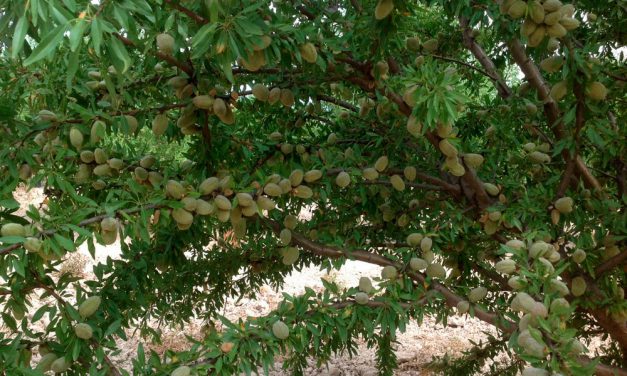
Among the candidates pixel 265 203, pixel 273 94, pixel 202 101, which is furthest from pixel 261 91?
pixel 265 203

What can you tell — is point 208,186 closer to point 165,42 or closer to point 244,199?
point 244,199

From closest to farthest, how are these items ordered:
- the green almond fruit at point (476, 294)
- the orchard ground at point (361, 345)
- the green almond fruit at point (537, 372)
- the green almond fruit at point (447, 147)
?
the green almond fruit at point (537, 372), the green almond fruit at point (447, 147), the green almond fruit at point (476, 294), the orchard ground at point (361, 345)

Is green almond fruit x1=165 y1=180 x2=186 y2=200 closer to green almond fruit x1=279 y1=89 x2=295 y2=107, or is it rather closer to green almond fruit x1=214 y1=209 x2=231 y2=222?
green almond fruit x1=214 y1=209 x2=231 y2=222

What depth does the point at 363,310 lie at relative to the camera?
138 cm

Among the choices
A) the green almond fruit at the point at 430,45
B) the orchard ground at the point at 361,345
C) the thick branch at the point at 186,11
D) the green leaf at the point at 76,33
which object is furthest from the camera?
the orchard ground at the point at 361,345

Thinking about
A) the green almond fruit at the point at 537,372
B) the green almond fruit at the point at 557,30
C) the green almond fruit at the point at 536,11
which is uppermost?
the green almond fruit at the point at 536,11

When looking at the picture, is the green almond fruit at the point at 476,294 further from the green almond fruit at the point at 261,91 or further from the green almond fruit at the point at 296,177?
the green almond fruit at the point at 261,91

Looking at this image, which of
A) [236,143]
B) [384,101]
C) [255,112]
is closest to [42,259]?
[236,143]

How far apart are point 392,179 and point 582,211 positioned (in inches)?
19.0

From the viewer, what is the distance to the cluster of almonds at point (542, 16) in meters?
1.09

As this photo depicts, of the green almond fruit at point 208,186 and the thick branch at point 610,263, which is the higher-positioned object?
the green almond fruit at point 208,186

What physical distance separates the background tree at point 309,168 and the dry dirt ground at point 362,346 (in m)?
1.39

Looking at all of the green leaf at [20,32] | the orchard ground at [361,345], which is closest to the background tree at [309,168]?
the green leaf at [20,32]

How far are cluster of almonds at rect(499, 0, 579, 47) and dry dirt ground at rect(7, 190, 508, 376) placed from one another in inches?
79.7
